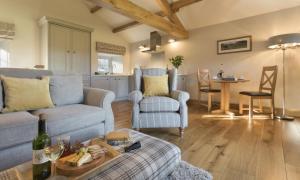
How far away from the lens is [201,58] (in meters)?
4.71

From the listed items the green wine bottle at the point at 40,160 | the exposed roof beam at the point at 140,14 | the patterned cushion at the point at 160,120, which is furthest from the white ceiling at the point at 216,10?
the green wine bottle at the point at 40,160

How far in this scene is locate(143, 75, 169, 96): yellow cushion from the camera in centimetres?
254

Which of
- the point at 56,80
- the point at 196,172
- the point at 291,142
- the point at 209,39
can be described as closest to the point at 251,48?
the point at 209,39

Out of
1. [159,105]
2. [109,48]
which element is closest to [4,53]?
[109,48]

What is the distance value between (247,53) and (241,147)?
9.47 feet

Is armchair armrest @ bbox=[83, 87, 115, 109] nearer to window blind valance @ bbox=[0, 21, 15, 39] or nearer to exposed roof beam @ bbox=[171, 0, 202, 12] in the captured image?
window blind valance @ bbox=[0, 21, 15, 39]

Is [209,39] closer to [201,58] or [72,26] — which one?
[201,58]

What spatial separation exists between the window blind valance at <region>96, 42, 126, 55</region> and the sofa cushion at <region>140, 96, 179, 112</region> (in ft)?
12.8

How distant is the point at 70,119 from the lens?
153cm

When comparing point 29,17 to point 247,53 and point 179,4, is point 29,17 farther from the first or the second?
point 247,53

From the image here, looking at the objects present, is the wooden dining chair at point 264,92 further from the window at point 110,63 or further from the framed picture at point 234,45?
the window at point 110,63

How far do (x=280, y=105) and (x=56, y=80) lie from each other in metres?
4.31

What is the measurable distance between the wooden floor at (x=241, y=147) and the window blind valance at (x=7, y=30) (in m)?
3.24

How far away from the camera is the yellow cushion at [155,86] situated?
2535 millimetres
